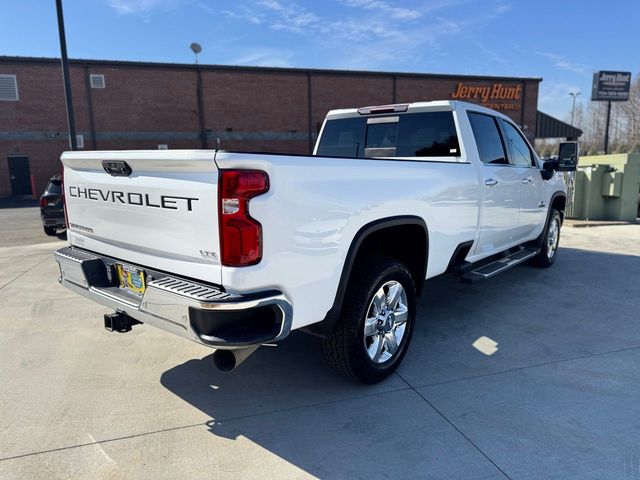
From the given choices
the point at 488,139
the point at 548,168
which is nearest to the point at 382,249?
the point at 488,139

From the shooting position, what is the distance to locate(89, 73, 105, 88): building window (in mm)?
25734

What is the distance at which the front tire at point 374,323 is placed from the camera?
314 centimetres

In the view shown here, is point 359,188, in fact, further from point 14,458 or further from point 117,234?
point 14,458

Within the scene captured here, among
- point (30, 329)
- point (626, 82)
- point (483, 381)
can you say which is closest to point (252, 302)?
point (483, 381)

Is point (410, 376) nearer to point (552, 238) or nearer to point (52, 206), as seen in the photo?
point (552, 238)

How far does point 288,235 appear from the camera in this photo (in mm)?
2523

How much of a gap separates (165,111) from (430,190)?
26299 mm

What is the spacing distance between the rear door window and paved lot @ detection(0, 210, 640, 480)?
1658 mm

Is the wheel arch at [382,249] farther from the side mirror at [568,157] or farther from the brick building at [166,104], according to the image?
the brick building at [166,104]

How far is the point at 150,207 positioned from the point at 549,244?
596 centimetres

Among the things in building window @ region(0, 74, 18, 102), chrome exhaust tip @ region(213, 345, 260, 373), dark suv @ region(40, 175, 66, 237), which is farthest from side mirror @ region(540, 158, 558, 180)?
building window @ region(0, 74, 18, 102)

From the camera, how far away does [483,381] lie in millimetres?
3457

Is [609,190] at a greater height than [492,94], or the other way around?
[492,94]

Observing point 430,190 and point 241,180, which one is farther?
point 430,190
